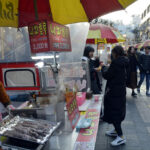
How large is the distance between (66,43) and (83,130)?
1299 millimetres

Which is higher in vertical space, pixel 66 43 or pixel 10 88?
pixel 66 43

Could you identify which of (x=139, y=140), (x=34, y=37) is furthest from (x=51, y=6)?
(x=139, y=140)

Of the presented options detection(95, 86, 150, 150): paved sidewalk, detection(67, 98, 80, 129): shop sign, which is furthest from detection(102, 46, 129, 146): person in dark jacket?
detection(67, 98, 80, 129): shop sign

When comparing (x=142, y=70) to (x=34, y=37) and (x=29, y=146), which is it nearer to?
(x=34, y=37)

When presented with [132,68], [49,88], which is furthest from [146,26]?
[49,88]

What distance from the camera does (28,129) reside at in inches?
67.4

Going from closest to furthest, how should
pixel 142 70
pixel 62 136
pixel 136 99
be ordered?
pixel 62 136 → pixel 136 99 → pixel 142 70

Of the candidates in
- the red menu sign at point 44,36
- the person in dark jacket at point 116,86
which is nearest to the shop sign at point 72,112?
the red menu sign at point 44,36

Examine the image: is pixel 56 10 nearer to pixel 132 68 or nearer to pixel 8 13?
pixel 8 13

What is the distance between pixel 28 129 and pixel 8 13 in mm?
1619

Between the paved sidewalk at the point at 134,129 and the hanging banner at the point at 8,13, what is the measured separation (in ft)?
8.96

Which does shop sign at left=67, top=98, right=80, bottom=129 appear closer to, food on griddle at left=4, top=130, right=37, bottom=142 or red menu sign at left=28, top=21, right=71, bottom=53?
food on griddle at left=4, top=130, right=37, bottom=142

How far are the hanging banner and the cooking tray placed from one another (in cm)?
128

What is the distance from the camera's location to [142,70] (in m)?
7.06
